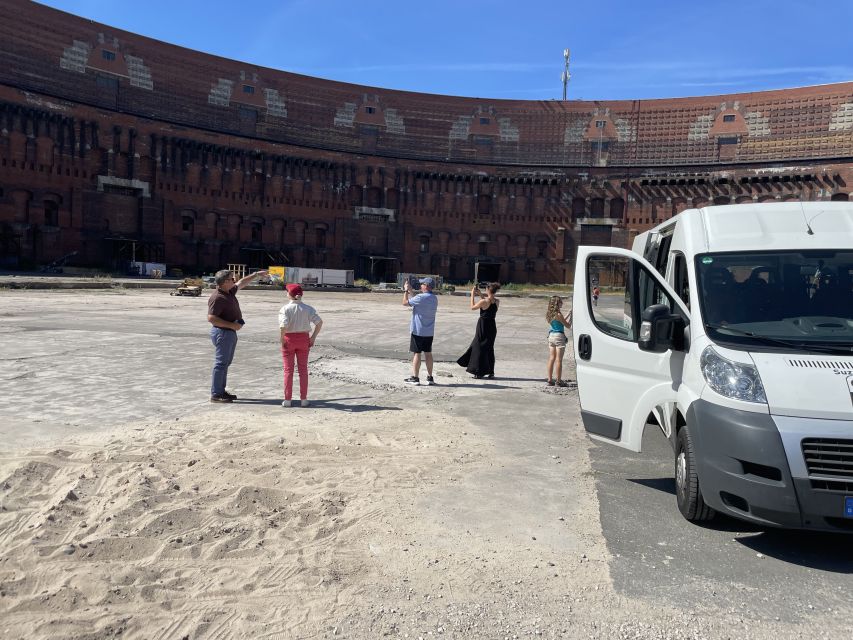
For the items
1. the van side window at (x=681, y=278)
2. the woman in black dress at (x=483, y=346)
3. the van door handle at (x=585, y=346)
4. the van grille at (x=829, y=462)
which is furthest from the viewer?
the woman in black dress at (x=483, y=346)

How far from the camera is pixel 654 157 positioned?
6381cm

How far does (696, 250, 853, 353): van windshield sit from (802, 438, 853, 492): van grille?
728 millimetres

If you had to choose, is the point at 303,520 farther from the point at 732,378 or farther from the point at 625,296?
the point at 625,296

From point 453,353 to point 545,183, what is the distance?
54.2 meters

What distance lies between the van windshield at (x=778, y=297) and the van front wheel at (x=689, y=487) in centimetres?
85

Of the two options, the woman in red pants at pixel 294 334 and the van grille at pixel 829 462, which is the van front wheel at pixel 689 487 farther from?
the woman in red pants at pixel 294 334

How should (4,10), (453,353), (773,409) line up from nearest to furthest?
(773,409)
(453,353)
(4,10)

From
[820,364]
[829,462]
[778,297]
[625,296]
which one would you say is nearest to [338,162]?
[625,296]

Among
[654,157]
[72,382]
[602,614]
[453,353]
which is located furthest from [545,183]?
[602,614]

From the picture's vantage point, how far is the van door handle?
18.9 feet

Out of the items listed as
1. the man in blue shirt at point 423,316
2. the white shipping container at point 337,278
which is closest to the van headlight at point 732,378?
the man in blue shirt at point 423,316

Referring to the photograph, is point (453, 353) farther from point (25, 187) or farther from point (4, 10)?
point (4, 10)

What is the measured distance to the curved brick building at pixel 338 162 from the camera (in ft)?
162

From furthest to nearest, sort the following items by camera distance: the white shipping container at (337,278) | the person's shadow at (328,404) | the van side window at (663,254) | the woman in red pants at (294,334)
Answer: the white shipping container at (337,278)
the person's shadow at (328,404)
the woman in red pants at (294,334)
the van side window at (663,254)
